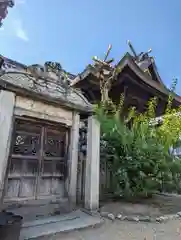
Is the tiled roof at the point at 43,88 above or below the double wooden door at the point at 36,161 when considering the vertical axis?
above

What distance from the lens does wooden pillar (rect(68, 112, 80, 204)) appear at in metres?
4.76

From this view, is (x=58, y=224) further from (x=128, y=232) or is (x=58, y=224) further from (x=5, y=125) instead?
(x=5, y=125)

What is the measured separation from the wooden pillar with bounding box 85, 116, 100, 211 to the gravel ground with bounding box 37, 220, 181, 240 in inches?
23.5

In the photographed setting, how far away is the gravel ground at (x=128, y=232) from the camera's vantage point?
11.5ft

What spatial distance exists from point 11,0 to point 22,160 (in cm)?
793

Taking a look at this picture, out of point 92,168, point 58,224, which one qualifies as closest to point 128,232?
point 58,224

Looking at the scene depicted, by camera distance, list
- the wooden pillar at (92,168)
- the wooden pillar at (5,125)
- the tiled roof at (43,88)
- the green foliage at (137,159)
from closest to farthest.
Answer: the wooden pillar at (5,125) < the tiled roof at (43,88) < the wooden pillar at (92,168) < the green foliage at (137,159)

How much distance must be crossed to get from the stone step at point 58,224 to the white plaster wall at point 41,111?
6.90 feet

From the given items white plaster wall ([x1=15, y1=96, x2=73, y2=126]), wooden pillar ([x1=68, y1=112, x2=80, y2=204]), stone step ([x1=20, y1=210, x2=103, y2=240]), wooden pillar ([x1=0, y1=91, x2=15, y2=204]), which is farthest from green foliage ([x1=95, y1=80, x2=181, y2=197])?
wooden pillar ([x1=0, y1=91, x2=15, y2=204])

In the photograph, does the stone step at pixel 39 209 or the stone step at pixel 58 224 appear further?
the stone step at pixel 39 209

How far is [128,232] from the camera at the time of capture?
3805 mm

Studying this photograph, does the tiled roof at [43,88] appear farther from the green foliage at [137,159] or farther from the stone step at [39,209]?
the stone step at [39,209]

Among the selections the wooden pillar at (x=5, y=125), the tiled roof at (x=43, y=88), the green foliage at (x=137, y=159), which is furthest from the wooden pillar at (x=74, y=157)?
the wooden pillar at (x=5, y=125)

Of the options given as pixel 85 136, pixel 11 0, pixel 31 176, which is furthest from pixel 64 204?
pixel 11 0
